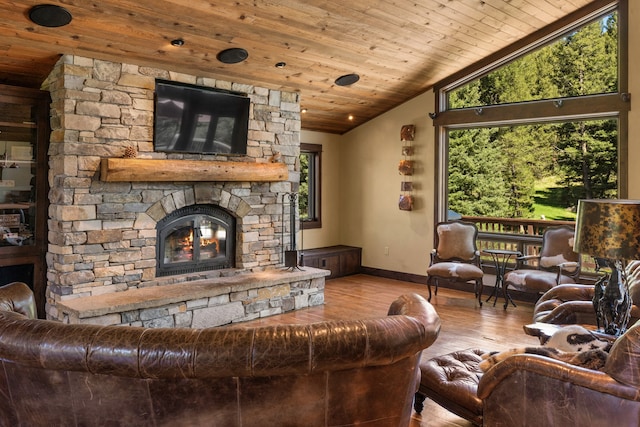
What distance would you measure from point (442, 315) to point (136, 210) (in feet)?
11.2

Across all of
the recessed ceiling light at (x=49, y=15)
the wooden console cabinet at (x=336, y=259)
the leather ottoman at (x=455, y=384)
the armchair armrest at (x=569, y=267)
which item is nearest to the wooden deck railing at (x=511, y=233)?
the armchair armrest at (x=569, y=267)

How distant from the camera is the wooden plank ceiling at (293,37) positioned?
3.98 metres

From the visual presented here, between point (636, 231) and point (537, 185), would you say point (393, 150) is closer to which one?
point (537, 185)

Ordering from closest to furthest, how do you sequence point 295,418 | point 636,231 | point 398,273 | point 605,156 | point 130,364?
point 130,364 → point 295,418 → point 636,231 → point 605,156 → point 398,273

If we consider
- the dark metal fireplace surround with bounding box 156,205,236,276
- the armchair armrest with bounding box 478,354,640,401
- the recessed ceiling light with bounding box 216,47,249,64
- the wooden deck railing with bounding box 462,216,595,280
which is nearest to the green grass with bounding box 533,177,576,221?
→ the wooden deck railing with bounding box 462,216,595,280

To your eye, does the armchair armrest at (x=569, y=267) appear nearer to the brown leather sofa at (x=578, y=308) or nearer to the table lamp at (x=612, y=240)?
the brown leather sofa at (x=578, y=308)

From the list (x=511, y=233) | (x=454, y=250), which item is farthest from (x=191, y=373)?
(x=511, y=233)

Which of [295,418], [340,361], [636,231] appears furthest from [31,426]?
[636,231]

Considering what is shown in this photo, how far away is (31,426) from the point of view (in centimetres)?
184

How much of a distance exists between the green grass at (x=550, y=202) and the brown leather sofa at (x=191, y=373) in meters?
5.19

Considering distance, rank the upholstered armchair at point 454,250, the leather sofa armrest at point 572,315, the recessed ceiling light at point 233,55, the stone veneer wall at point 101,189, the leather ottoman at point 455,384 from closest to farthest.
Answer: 1. the leather ottoman at point 455,384
2. the leather sofa armrest at point 572,315
3. the stone veneer wall at point 101,189
4. the recessed ceiling light at point 233,55
5. the upholstered armchair at point 454,250

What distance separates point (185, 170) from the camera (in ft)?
16.2

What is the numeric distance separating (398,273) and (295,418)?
19.5 feet

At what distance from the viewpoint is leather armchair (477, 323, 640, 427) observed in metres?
1.88
